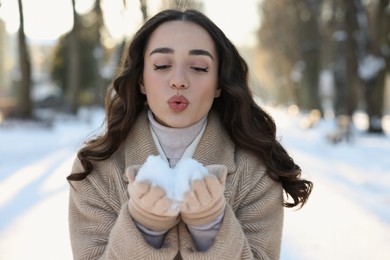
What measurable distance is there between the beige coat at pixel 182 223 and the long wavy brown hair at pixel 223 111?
4 centimetres

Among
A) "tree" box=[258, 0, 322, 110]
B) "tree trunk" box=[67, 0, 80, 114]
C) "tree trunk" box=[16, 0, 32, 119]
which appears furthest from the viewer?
"tree" box=[258, 0, 322, 110]

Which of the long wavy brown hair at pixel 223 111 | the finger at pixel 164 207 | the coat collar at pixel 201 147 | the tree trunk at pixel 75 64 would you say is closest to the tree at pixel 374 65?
the tree trunk at pixel 75 64

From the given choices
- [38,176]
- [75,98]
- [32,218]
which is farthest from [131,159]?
[75,98]

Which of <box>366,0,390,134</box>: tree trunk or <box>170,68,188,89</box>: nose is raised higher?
<box>170,68,188,89</box>: nose

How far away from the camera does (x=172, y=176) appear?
1694 mm

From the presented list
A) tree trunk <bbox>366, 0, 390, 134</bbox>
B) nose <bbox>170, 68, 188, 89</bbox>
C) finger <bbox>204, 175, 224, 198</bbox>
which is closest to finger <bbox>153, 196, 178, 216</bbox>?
finger <bbox>204, 175, 224, 198</bbox>

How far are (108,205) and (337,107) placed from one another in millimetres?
36948

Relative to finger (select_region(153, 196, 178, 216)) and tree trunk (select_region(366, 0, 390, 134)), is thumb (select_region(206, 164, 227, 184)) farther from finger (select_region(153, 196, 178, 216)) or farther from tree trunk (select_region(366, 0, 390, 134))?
tree trunk (select_region(366, 0, 390, 134))

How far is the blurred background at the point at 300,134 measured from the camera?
5480mm

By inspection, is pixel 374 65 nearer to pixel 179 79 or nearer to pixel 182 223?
pixel 179 79

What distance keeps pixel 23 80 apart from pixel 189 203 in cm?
1949

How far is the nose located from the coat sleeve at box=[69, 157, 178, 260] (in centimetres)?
44

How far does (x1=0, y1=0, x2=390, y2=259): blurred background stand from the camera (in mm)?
5480

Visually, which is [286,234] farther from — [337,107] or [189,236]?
[337,107]
